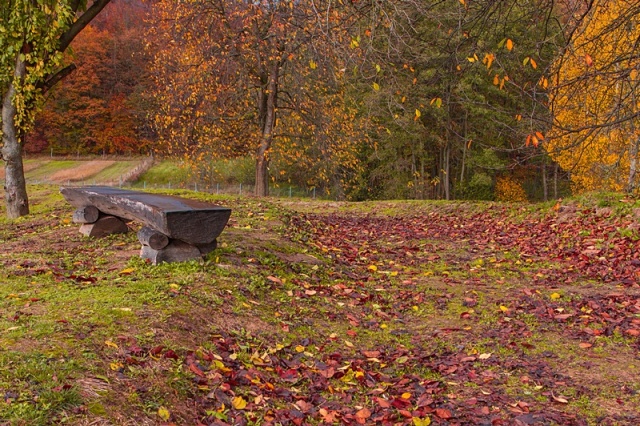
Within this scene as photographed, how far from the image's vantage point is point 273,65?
17.8 metres

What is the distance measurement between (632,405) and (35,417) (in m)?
4.25

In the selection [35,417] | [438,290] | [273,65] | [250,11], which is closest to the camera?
[35,417]

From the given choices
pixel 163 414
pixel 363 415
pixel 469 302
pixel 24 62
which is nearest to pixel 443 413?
pixel 363 415

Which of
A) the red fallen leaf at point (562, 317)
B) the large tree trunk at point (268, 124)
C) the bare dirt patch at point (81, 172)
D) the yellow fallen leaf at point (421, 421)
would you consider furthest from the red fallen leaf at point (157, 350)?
the bare dirt patch at point (81, 172)

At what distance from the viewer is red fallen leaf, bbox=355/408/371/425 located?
12.7 ft

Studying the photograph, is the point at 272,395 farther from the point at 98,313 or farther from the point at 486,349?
the point at 486,349

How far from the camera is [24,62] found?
1077 centimetres

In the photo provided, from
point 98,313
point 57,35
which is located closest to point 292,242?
point 98,313

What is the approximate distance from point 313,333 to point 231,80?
13.8m

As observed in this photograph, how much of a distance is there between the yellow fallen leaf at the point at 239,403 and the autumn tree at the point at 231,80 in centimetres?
1345

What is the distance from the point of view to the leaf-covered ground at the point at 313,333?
3717 mm

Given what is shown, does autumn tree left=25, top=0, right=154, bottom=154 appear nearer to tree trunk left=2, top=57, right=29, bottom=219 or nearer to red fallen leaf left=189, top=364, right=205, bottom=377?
tree trunk left=2, top=57, right=29, bottom=219

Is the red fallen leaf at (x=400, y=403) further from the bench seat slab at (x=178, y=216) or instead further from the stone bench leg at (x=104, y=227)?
the stone bench leg at (x=104, y=227)

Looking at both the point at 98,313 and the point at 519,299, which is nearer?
the point at 98,313
